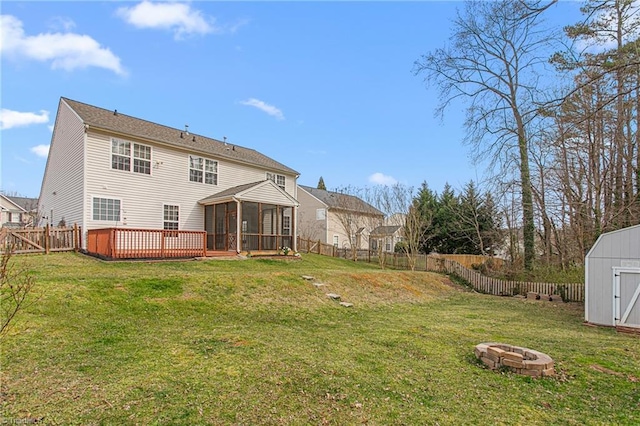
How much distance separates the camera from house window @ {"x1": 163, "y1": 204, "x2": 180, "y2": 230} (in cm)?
1673

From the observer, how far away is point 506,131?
16594 millimetres

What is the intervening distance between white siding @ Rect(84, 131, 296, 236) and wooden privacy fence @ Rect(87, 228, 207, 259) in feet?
4.91

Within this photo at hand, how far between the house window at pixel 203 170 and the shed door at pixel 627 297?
669 inches

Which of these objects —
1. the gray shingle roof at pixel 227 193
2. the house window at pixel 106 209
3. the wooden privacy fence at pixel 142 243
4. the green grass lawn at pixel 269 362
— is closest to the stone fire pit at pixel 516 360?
the green grass lawn at pixel 269 362

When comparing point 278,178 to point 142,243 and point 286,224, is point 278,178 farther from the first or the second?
point 142,243

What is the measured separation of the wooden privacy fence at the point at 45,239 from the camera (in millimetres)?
12938

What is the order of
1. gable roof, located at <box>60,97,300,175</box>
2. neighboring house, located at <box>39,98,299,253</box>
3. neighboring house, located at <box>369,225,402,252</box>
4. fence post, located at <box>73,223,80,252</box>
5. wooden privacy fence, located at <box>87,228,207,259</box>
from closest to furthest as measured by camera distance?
wooden privacy fence, located at <box>87,228,207,259</box> < fence post, located at <box>73,223,80,252</box> < neighboring house, located at <box>39,98,299,253</box> < gable roof, located at <box>60,97,300,175</box> < neighboring house, located at <box>369,225,402,252</box>

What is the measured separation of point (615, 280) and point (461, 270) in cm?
980

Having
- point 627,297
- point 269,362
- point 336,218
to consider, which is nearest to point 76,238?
point 269,362

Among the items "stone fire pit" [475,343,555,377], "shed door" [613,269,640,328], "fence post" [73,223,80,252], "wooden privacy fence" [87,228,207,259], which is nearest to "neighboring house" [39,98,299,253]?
"fence post" [73,223,80,252]

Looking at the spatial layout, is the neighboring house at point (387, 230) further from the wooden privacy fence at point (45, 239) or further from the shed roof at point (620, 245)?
the wooden privacy fence at point (45, 239)

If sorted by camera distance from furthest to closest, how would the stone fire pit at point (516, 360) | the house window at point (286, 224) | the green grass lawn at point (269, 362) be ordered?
the house window at point (286, 224) → the stone fire pit at point (516, 360) → the green grass lawn at point (269, 362)

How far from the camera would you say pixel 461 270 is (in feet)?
61.5

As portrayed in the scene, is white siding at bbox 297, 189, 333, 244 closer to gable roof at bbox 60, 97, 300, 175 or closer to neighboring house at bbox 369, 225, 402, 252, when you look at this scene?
neighboring house at bbox 369, 225, 402, 252
